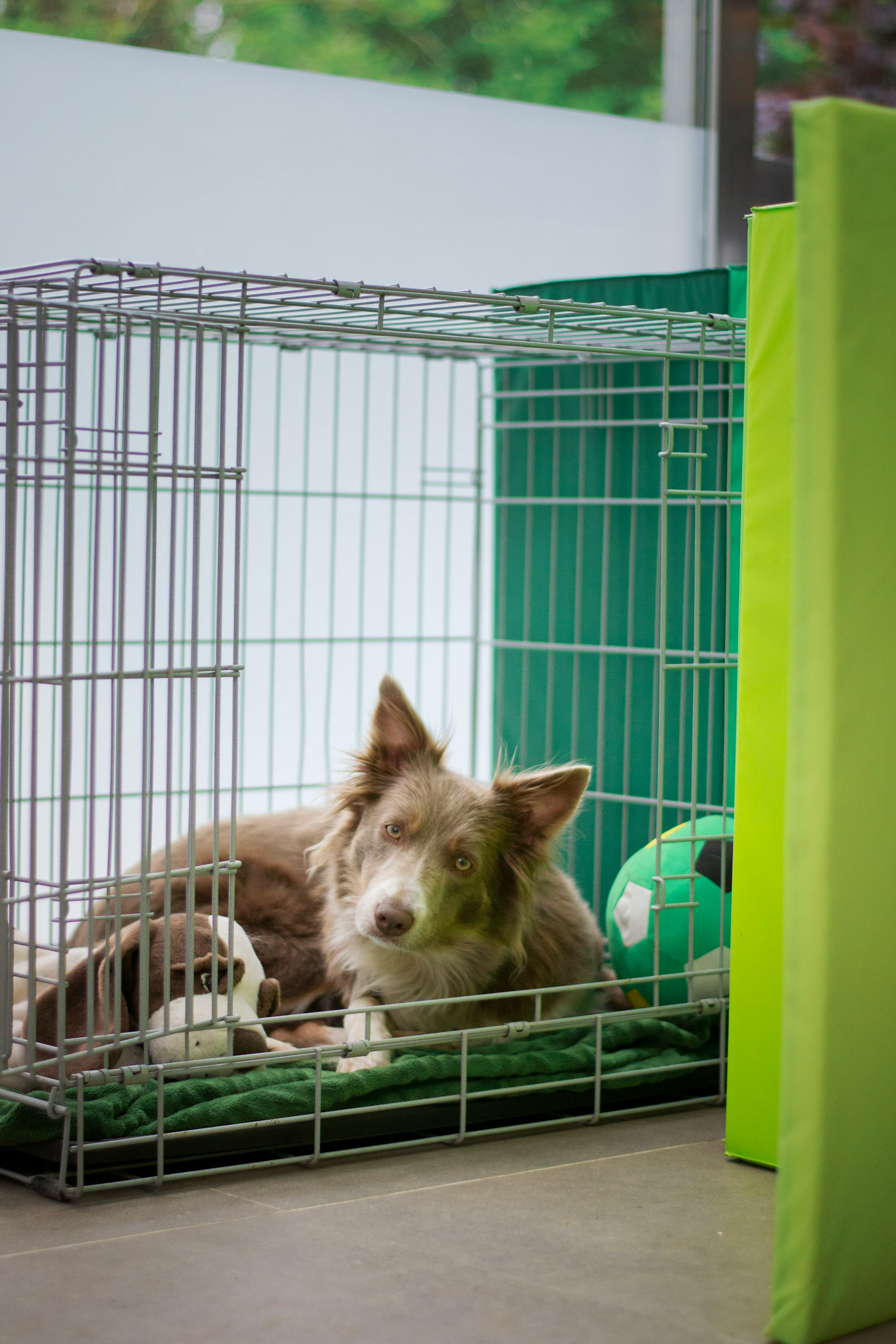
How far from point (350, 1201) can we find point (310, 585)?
8.37ft

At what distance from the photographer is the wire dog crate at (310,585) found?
259cm

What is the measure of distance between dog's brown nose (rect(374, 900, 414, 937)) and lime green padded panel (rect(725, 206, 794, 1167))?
0.66 m

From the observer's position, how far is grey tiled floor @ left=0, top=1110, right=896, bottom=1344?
2.10 metres

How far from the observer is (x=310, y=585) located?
4828mm

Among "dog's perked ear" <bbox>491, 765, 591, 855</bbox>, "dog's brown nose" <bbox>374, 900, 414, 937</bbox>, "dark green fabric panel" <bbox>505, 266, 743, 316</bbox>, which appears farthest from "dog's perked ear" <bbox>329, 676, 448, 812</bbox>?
"dark green fabric panel" <bbox>505, 266, 743, 316</bbox>

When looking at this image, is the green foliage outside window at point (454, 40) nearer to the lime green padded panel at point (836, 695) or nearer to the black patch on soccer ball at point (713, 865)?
the black patch on soccer ball at point (713, 865)

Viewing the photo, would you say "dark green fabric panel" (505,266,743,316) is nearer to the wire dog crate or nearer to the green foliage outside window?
the wire dog crate

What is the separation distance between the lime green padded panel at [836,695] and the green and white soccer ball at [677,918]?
1153 millimetres

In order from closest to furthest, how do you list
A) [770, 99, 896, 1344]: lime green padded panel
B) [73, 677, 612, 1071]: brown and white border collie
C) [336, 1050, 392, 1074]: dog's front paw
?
[770, 99, 896, 1344]: lime green padded panel
[336, 1050, 392, 1074]: dog's front paw
[73, 677, 612, 1071]: brown and white border collie

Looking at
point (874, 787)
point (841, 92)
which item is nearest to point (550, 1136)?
point (874, 787)

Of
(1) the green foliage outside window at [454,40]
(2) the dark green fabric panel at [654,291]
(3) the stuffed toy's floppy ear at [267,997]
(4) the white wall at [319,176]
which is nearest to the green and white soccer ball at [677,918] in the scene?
(3) the stuffed toy's floppy ear at [267,997]

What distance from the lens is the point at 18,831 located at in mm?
2758

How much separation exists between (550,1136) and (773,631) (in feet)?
3.70

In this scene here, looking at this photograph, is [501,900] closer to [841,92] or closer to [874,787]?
[874,787]
